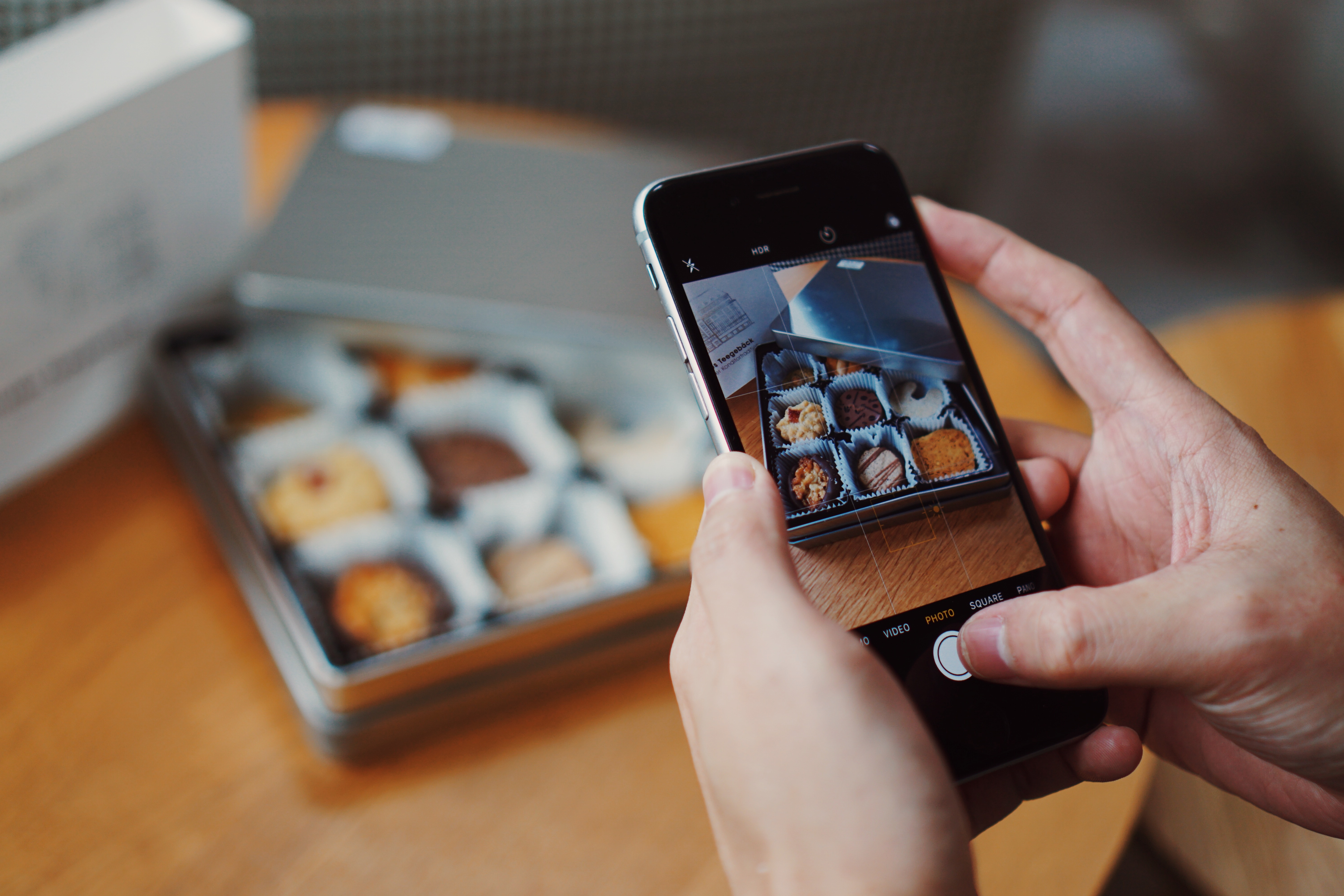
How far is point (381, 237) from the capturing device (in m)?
1.02

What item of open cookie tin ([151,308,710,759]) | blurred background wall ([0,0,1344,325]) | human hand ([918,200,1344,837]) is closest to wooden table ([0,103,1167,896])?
open cookie tin ([151,308,710,759])

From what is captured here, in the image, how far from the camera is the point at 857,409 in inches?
24.4

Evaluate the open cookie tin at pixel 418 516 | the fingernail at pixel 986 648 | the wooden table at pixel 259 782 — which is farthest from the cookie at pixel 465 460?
the fingernail at pixel 986 648

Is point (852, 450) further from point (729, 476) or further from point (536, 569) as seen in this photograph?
point (536, 569)

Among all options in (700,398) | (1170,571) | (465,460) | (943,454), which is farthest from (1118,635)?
(465,460)

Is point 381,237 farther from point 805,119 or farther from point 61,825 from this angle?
point 805,119

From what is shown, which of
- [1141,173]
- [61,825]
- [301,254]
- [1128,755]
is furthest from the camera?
[1141,173]

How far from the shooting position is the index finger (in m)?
0.69

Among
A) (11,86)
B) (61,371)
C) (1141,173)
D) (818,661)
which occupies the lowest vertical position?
(1141,173)

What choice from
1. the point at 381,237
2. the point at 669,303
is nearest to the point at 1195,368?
the point at 669,303

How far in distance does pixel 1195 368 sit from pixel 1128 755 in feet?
2.12

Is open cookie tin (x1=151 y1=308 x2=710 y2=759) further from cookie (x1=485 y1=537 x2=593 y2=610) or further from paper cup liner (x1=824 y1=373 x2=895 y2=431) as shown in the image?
paper cup liner (x1=824 y1=373 x2=895 y2=431)

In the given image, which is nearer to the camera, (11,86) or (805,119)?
(11,86)

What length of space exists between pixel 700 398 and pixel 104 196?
0.59m
